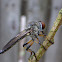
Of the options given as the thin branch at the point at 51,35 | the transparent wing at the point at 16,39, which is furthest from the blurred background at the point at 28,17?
the thin branch at the point at 51,35

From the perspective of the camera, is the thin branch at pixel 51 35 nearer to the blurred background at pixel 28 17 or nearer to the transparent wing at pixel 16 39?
the transparent wing at pixel 16 39

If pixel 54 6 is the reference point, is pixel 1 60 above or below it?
below

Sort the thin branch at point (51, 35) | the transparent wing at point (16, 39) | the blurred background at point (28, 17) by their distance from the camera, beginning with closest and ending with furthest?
the thin branch at point (51, 35) → the transparent wing at point (16, 39) → the blurred background at point (28, 17)

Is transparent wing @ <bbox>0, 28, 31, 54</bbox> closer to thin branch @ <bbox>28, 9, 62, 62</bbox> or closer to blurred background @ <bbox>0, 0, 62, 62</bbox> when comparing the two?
thin branch @ <bbox>28, 9, 62, 62</bbox>

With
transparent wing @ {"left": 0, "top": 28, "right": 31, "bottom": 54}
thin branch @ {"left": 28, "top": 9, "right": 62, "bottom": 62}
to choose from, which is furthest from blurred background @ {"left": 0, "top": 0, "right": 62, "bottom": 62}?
thin branch @ {"left": 28, "top": 9, "right": 62, "bottom": 62}

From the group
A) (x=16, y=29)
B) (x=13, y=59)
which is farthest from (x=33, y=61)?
(x=13, y=59)

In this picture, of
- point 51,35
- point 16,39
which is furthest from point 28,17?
point 51,35

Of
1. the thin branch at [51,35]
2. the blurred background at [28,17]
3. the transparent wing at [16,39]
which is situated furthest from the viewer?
the blurred background at [28,17]

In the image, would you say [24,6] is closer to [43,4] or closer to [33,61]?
[43,4]
